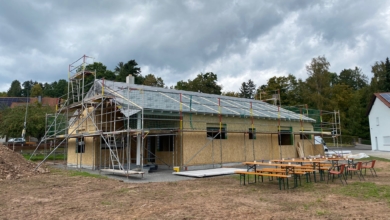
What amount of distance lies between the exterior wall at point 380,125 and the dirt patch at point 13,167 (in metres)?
32.5

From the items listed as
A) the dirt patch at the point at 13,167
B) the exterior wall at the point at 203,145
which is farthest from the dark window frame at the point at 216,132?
the dirt patch at the point at 13,167

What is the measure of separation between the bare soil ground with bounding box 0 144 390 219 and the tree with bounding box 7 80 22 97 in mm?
93755

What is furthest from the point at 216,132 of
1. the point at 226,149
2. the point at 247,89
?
the point at 247,89

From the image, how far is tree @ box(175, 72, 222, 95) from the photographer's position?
156ft

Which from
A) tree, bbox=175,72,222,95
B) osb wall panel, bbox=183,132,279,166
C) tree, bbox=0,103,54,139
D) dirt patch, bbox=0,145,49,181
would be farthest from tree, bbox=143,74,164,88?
dirt patch, bbox=0,145,49,181

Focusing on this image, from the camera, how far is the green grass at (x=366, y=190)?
773 cm

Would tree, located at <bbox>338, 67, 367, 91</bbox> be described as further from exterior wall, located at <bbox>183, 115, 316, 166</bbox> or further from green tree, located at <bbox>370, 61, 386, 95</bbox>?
exterior wall, located at <bbox>183, 115, 316, 166</bbox>

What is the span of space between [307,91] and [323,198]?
124ft

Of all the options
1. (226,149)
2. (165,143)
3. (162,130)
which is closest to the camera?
(162,130)

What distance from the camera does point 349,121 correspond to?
45375 millimetres

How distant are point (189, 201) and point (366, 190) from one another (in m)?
5.24

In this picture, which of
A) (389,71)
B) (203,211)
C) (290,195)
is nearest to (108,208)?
(203,211)

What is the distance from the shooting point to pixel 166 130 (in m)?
14.6

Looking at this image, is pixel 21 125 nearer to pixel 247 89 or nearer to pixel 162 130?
pixel 162 130
